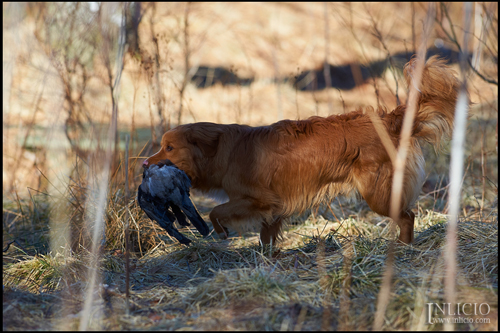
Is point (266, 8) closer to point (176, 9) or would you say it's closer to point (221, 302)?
point (176, 9)

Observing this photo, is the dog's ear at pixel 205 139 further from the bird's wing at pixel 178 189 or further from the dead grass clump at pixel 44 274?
the dead grass clump at pixel 44 274

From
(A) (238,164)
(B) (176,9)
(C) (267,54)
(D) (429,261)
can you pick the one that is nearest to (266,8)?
(C) (267,54)

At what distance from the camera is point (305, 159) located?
12.8ft

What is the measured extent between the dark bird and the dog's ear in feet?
1.29

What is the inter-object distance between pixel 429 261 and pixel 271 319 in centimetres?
146

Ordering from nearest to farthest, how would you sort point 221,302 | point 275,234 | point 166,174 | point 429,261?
point 221,302 → point 429,261 → point 166,174 → point 275,234

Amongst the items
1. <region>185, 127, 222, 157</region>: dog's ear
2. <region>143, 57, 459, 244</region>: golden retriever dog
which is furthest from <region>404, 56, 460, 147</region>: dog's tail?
<region>185, 127, 222, 157</region>: dog's ear

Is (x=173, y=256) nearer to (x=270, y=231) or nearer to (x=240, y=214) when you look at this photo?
(x=240, y=214)

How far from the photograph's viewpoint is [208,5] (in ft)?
41.4

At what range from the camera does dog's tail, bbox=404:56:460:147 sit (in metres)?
3.71

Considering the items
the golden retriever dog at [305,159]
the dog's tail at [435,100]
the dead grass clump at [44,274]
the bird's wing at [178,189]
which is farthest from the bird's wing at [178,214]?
the dog's tail at [435,100]

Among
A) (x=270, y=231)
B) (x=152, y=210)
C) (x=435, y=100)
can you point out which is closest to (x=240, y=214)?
(x=270, y=231)

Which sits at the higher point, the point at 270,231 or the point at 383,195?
the point at 383,195

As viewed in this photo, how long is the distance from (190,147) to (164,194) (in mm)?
611
